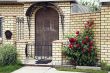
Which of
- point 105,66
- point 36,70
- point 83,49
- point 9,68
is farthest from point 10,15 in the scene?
point 105,66

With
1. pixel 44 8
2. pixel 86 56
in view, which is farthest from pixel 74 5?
pixel 86 56

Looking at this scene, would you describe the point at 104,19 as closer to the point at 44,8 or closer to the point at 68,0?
the point at 68,0

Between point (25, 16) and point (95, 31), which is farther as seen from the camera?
point (25, 16)

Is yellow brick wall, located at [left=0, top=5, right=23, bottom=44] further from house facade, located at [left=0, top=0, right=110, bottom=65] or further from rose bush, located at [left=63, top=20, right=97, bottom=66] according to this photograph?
rose bush, located at [left=63, top=20, right=97, bottom=66]

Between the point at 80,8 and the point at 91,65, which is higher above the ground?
the point at 80,8

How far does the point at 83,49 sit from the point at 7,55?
279 cm

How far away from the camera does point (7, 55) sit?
12266 mm

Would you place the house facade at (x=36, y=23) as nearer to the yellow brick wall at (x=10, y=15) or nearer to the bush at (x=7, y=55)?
the yellow brick wall at (x=10, y=15)

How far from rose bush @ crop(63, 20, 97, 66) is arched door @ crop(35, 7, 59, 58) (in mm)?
1659

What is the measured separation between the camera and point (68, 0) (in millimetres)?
13008

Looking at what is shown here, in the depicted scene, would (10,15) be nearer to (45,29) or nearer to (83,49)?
(45,29)

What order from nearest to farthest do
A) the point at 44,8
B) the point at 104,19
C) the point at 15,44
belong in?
1. the point at 104,19
2. the point at 15,44
3. the point at 44,8

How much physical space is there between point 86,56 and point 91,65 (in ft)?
1.25

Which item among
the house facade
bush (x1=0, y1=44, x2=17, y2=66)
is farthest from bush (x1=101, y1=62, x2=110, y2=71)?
bush (x1=0, y1=44, x2=17, y2=66)
